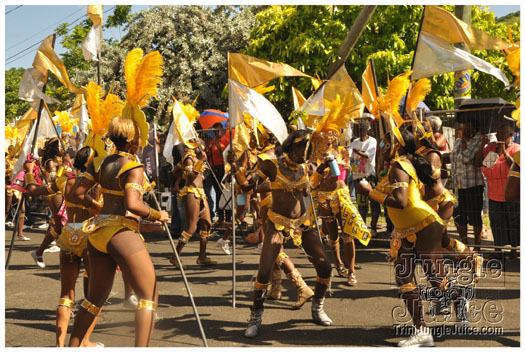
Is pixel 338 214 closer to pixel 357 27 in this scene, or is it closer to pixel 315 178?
pixel 315 178

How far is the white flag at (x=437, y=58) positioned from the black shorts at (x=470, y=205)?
296 cm

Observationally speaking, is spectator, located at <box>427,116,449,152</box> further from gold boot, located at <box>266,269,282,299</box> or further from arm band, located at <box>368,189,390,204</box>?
arm band, located at <box>368,189,390,204</box>

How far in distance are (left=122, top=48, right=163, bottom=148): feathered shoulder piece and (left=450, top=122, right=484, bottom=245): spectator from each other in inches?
195

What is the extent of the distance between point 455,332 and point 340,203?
260 cm

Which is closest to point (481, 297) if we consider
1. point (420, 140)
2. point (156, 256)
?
point (420, 140)

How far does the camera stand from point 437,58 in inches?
228

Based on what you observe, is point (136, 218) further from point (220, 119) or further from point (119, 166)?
point (220, 119)

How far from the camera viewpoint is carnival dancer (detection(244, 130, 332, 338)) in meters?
5.49

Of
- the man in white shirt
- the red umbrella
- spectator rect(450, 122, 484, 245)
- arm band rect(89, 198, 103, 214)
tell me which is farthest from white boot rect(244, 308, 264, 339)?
the red umbrella

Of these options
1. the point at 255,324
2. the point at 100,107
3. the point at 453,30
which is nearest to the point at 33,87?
the point at 100,107

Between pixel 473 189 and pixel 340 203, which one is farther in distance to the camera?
pixel 473 189

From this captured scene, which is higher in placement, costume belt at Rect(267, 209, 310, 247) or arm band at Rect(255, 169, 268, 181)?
arm band at Rect(255, 169, 268, 181)

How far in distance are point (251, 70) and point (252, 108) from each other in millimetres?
534

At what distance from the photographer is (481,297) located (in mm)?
6430
